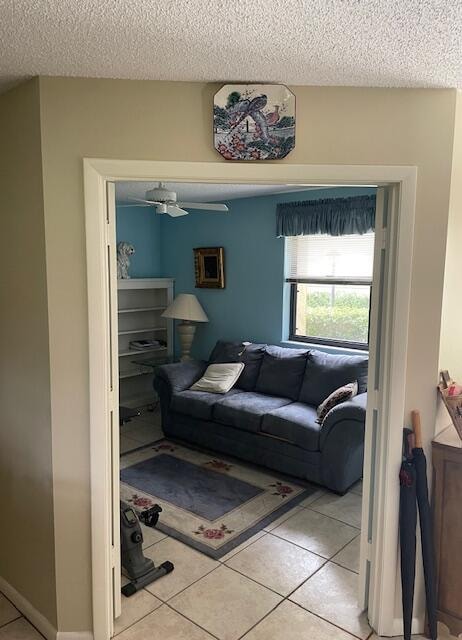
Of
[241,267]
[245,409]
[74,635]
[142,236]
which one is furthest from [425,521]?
[142,236]

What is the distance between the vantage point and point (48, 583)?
7.34 ft

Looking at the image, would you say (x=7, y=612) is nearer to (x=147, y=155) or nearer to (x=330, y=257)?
(x=147, y=155)

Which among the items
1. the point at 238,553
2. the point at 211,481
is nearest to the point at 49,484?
the point at 238,553

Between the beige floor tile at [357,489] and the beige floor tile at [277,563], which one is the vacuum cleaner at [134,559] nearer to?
the beige floor tile at [277,563]

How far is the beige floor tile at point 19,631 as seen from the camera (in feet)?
7.45

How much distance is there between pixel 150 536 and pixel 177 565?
0.37 metres

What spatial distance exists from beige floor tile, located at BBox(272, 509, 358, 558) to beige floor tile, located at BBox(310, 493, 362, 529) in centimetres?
6

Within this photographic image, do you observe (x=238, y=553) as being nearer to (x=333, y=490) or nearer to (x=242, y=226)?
(x=333, y=490)

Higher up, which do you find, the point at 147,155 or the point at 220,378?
the point at 147,155

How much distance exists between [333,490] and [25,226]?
2837 millimetres

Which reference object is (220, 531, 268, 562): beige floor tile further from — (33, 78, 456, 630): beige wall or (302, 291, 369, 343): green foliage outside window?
(302, 291, 369, 343): green foliage outside window

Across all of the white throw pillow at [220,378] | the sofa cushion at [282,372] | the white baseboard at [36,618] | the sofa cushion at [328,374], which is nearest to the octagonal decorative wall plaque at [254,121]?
the white baseboard at [36,618]

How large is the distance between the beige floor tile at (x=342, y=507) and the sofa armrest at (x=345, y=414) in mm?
380

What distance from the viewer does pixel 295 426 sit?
3807mm
